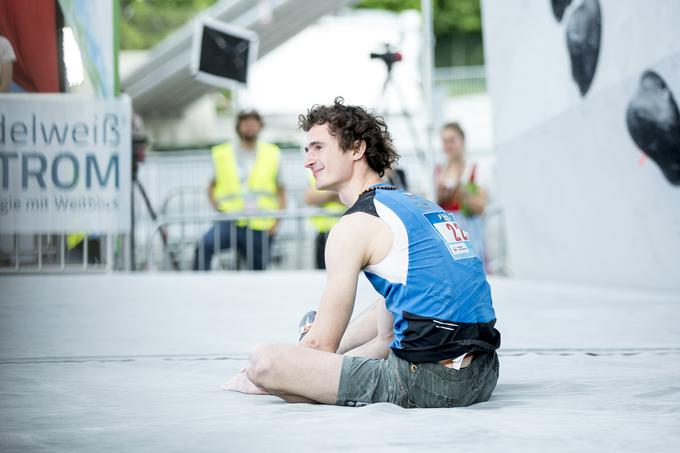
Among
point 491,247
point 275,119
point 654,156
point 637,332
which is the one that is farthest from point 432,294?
point 275,119

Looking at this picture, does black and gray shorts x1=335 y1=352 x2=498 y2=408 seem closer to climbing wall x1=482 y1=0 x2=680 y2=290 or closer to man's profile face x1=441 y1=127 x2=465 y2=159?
climbing wall x1=482 y1=0 x2=680 y2=290

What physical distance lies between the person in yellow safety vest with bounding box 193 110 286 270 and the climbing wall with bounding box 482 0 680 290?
2793mm

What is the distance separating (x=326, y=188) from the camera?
3852 mm

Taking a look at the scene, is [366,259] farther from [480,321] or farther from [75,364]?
[75,364]

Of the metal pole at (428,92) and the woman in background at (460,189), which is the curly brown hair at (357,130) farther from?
the metal pole at (428,92)

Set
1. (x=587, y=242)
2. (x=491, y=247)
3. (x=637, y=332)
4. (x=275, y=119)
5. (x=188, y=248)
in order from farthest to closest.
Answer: (x=275, y=119) < (x=491, y=247) < (x=188, y=248) < (x=587, y=242) < (x=637, y=332)

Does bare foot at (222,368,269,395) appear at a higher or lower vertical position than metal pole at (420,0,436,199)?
lower

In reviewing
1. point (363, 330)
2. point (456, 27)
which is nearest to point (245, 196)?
point (363, 330)

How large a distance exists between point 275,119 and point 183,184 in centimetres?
926

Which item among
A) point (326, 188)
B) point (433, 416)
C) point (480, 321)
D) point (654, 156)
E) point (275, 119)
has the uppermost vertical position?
point (275, 119)

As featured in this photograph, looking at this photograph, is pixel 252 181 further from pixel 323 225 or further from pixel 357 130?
pixel 357 130

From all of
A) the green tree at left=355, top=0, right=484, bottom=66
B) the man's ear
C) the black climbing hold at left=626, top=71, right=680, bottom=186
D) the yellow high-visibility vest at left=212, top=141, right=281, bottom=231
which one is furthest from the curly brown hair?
the green tree at left=355, top=0, right=484, bottom=66

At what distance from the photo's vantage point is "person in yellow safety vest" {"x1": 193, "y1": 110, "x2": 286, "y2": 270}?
1206cm

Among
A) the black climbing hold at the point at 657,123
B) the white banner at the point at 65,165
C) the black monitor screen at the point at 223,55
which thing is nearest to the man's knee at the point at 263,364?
the black climbing hold at the point at 657,123
